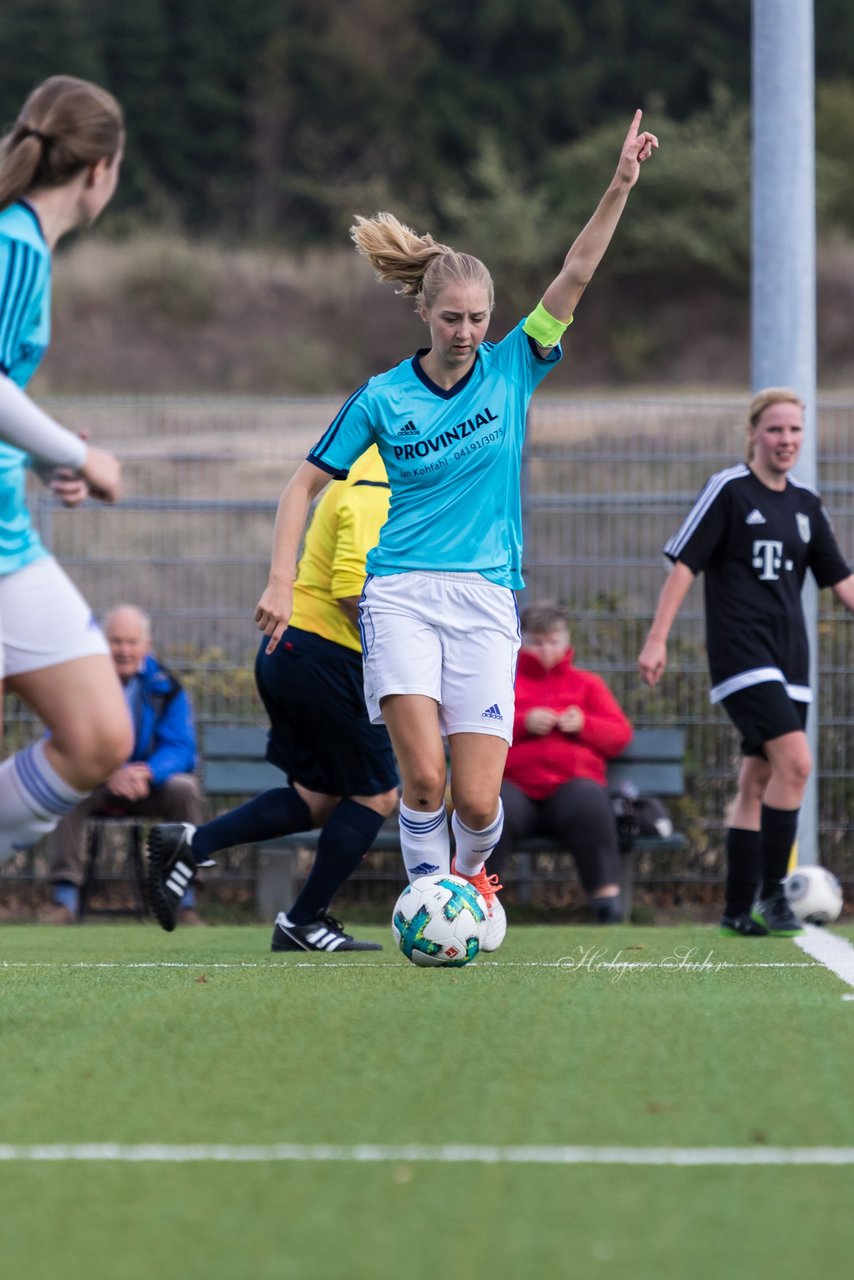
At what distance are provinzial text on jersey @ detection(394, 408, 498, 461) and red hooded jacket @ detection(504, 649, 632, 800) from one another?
3765 millimetres

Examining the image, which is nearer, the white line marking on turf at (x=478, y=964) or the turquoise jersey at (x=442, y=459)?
the turquoise jersey at (x=442, y=459)

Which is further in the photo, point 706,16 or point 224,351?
point 706,16

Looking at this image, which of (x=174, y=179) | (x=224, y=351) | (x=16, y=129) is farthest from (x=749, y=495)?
(x=174, y=179)

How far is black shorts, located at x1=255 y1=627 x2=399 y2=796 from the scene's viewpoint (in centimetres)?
636

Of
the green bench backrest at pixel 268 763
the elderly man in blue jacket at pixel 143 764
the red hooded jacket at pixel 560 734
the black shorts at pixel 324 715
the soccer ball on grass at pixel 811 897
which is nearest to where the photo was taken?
the black shorts at pixel 324 715

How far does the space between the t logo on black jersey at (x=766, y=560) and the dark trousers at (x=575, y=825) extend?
218cm

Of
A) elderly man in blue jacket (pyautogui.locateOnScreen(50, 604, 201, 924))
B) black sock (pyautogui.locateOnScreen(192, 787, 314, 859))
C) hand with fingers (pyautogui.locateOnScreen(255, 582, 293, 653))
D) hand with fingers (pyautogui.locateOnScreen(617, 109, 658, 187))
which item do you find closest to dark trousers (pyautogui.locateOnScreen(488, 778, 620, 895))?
elderly man in blue jacket (pyautogui.locateOnScreen(50, 604, 201, 924))

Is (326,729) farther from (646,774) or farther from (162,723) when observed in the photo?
(646,774)

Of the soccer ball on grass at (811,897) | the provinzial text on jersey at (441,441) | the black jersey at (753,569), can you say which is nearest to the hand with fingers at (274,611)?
the provinzial text on jersey at (441,441)

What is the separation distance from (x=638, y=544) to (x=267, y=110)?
40.5 metres

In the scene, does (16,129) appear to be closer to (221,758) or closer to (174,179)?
(221,758)

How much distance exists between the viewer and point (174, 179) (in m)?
48.0

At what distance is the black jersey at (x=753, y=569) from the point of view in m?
7.23

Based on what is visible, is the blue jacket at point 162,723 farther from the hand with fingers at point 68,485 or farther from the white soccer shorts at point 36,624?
the hand with fingers at point 68,485
